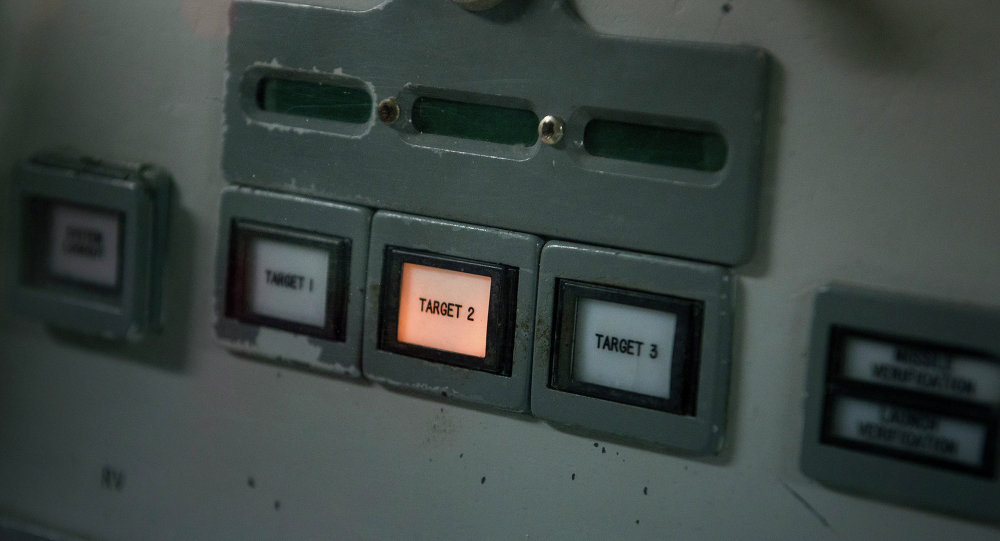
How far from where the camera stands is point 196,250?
1.00m

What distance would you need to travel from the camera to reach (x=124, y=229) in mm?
1007

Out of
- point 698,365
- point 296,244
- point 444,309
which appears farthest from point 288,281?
point 698,365

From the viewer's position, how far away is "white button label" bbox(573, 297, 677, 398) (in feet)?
2.60

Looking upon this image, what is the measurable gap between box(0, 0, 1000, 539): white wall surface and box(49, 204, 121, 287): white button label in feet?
0.22

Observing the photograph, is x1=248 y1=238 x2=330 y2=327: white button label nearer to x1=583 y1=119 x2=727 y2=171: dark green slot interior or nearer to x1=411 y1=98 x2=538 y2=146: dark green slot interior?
x1=411 y1=98 x2=538 y2=146: dark green slot interior

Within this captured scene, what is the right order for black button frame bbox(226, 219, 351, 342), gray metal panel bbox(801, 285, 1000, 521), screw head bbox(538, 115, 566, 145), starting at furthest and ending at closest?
black button frame bbox(226, 219, 351, 342) → screw head bbox(538, 115, 566, 145) → gray metal panel bbox(801, 285, 1000, 521)

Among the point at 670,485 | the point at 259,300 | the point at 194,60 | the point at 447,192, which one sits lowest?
the point at 670,485

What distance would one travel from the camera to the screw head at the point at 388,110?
868 millimetres

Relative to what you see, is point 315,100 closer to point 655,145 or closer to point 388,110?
point 388,110

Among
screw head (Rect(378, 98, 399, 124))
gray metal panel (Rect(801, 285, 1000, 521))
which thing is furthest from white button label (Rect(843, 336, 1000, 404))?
screw head (Rect(378, 98, 399, 124))

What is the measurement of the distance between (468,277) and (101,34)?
19.5 inches

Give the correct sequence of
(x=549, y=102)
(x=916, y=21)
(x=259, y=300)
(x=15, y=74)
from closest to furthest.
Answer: (x=916, y=21), (x=549, y=102), (x=259, y=300), (x=15, y=74)

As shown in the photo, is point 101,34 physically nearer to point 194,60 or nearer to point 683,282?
point 194,60

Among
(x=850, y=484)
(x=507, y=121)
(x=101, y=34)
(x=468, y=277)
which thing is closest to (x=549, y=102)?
(x=507, y=121)
